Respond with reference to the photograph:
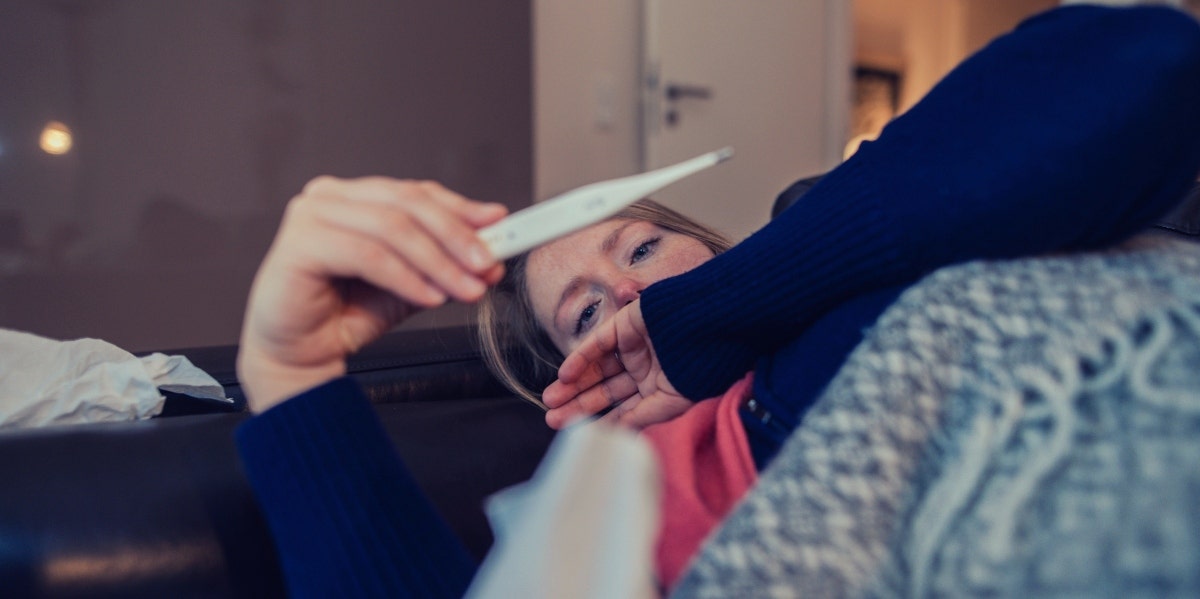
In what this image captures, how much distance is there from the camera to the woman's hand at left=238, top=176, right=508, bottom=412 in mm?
514

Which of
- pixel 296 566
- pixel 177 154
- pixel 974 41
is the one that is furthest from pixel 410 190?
pixel 974 41

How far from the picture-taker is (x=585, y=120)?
2639 millimetres

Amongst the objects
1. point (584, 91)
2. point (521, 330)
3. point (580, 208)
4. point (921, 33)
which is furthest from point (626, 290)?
point (921, 33)

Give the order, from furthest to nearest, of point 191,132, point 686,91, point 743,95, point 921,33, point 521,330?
point 921,33 → point 743,95 → point 686,91 → point 191,132 → point 521,330

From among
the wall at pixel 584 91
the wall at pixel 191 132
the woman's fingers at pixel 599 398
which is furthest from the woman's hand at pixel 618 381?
the wall at pixel 584 91

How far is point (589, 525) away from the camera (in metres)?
0.32

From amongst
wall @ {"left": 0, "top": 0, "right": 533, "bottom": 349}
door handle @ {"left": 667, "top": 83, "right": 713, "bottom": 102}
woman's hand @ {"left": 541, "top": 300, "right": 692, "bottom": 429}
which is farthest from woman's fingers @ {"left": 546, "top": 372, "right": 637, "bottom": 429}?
door handle @ {"left": 667, "top": 83, "right": 713, "bottom": 102}

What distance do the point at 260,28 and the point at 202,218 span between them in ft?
1.37

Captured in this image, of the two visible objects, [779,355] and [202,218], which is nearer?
[779,355]

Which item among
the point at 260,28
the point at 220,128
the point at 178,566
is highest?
the point at 260,28

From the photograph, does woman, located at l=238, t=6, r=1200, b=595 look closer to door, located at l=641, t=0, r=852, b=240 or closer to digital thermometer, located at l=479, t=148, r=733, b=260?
digital thermometer, located at l=479, t=148, r=733, b=260

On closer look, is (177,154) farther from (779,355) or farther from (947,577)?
(947,577)

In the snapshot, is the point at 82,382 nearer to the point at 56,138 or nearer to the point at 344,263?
the point at 344,263

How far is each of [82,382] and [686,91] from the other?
222cm
